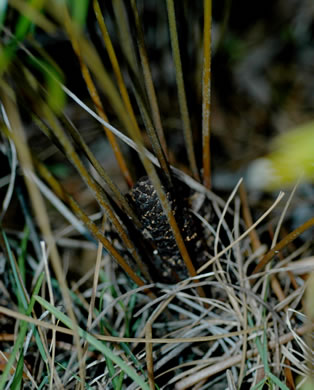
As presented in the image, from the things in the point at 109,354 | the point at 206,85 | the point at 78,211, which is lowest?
the point at 109,354

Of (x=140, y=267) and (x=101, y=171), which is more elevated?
(x=101, y=171)

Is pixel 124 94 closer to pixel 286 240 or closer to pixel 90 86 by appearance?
pixel 90 86

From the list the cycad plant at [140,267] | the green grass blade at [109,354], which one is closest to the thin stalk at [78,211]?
the cycad plant at [140,267]

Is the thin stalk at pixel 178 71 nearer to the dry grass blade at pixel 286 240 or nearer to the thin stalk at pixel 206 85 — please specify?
the thin stalk at pixel 206 85

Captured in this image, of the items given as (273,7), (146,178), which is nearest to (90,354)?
(146,178)

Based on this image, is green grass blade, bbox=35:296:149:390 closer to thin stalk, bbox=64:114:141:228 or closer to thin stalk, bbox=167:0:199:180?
thin stalk, bbox=64:114:141:228

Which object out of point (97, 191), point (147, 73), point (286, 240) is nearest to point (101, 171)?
point (97, 191)

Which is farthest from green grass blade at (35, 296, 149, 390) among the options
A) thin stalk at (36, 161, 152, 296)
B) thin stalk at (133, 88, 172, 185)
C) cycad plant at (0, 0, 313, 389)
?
thin stalk at (133, 88, 172, 185)

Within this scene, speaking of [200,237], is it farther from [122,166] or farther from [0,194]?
[0,194]

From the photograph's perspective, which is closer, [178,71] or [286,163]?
[286,163]

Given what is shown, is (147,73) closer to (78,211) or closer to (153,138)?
(153,138)

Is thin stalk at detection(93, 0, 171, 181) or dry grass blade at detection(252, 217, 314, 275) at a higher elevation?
thin stalk at detection(93, 0, 171, 181)
